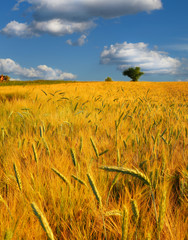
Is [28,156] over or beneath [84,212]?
over

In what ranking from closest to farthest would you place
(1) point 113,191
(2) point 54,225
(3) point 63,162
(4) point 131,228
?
(4) point 131,228
(2) point 54,225
(1) point 113,191
(3) point 63,162

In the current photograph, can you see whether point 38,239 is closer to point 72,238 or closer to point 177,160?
point 72,238

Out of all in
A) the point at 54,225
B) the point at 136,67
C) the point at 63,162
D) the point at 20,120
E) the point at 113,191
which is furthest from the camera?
the point at 136,67

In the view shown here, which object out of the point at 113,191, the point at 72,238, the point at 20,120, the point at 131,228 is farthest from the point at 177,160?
the point at 20,120

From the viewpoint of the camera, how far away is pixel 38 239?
2.51ft

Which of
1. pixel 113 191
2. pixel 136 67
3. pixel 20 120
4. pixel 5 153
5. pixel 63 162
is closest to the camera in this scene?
pixel 113 191

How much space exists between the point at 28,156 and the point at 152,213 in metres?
0.93

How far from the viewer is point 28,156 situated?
4.79ft

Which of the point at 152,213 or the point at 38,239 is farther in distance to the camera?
the point at 152,213

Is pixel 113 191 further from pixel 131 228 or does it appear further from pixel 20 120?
pixel 20 120

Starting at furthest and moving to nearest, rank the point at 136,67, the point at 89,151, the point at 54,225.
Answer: the point at 136,67 < the point at 89,151 < the point at 54,225

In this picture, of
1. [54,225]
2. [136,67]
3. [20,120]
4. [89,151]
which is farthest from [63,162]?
[136,67]

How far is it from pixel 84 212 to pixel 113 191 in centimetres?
24

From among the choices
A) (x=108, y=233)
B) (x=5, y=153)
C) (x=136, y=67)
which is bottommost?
(x=108, y=233)
